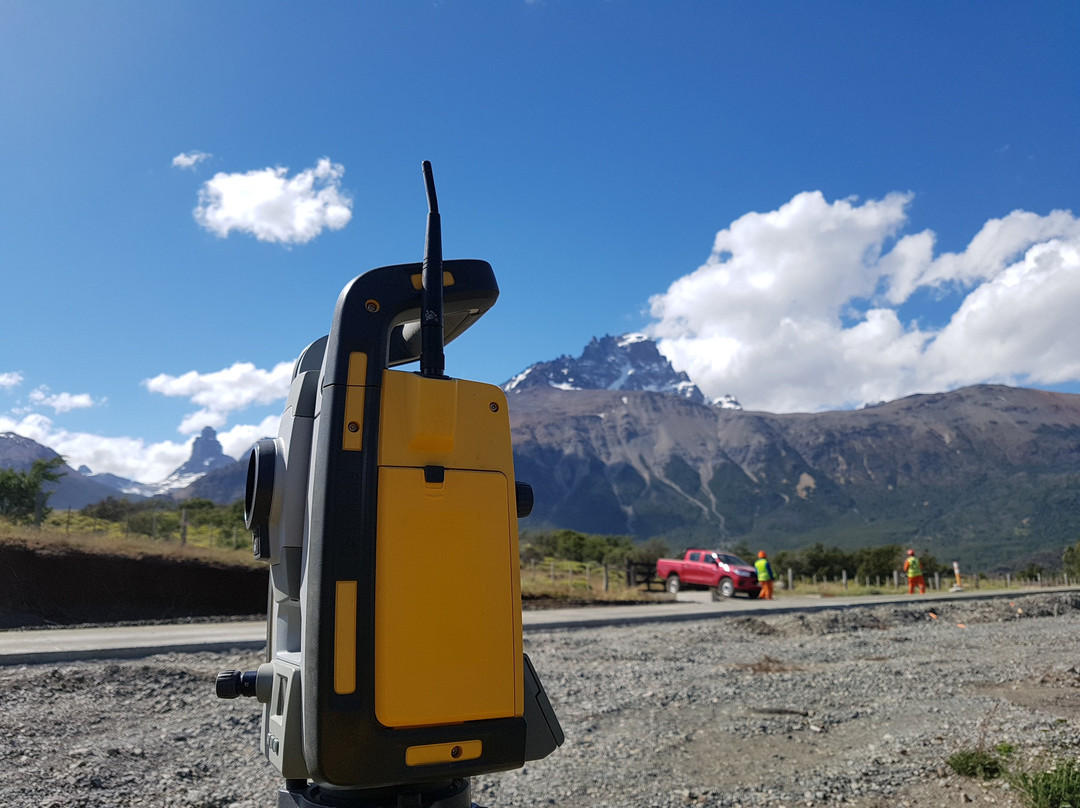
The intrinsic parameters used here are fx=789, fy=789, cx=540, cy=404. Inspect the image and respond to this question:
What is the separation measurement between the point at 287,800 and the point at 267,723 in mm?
216

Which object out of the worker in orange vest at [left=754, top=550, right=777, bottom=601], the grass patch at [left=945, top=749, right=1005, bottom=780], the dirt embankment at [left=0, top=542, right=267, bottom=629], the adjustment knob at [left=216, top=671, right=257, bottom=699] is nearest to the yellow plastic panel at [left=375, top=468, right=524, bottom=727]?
the adjustment knob at [left=216, top=671, right=257, bottom=699]

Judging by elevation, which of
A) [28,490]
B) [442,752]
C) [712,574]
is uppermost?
[28,490]

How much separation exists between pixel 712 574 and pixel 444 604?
94.0 feet

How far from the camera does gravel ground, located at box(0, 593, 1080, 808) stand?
480 cm

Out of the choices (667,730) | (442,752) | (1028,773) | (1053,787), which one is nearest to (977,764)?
(1028,773)

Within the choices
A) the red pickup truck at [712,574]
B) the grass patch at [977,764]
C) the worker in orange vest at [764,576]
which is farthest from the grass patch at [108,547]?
the red pickup truck at [712,574]

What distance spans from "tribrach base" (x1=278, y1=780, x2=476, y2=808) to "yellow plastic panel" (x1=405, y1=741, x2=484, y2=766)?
0.16 meters

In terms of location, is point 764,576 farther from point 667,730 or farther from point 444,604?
point 444,604

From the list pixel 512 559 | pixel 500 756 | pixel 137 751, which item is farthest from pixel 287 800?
pixel 137 751

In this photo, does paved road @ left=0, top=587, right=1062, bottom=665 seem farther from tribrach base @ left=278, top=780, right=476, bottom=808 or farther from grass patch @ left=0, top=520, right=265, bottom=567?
tribrach base @ left=278, top=780, right=476, bottom=808

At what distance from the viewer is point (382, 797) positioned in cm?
204

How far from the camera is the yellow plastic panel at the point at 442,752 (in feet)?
6.32

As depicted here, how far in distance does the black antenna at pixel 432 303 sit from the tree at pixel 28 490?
25.8 meters

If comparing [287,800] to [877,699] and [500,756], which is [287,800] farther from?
[877,699]
